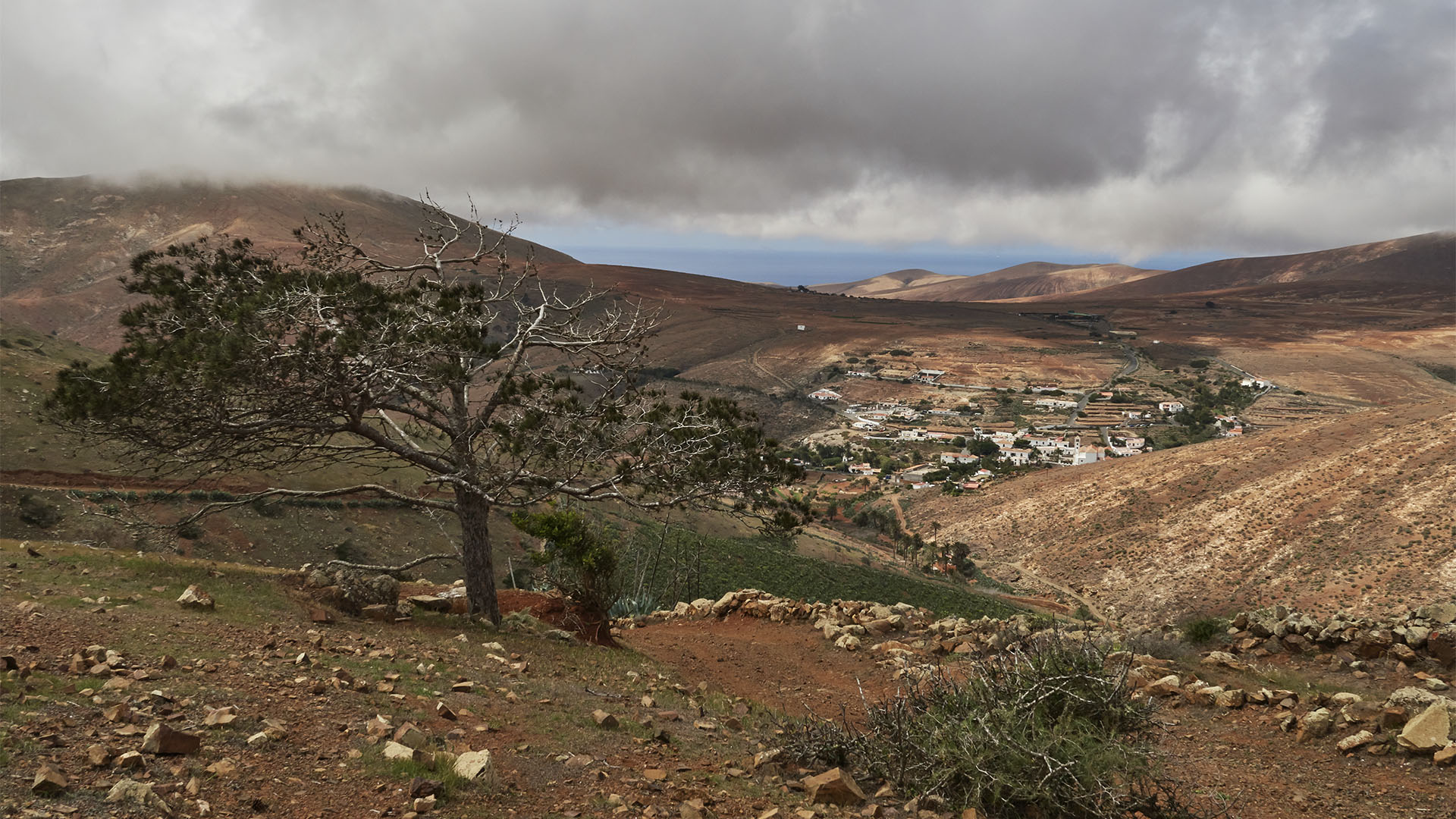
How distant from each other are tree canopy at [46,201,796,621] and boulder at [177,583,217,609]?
1.90m

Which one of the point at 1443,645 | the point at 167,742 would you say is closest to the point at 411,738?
the point at 167,742

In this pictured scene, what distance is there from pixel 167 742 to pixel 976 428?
89.7 meters

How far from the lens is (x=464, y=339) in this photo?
32.1 feet

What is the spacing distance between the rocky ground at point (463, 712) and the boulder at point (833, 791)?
0.02 meters

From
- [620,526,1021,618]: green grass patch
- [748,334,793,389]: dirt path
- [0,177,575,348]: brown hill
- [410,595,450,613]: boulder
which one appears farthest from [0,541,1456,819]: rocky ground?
[0,177,575,348]: brown hill

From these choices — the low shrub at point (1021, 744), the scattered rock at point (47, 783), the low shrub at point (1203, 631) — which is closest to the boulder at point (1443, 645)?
the low shrub at point (1203, 631)

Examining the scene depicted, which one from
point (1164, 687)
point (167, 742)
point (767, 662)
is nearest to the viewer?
point (167, 742)

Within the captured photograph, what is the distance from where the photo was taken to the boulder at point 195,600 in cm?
805

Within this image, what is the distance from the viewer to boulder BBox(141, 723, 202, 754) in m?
4.30

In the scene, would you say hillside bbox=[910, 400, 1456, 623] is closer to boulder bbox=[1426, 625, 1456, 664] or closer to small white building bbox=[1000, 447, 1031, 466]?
small white building bbox=[1000, 447, 1031, 466]

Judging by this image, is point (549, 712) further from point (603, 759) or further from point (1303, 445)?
point (1303, 445)

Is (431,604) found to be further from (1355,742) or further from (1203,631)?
(1203,631)

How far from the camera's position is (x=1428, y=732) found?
7055 millimetres

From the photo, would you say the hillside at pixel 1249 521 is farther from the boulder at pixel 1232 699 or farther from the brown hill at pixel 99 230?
the brown hill at pixel 99 230
